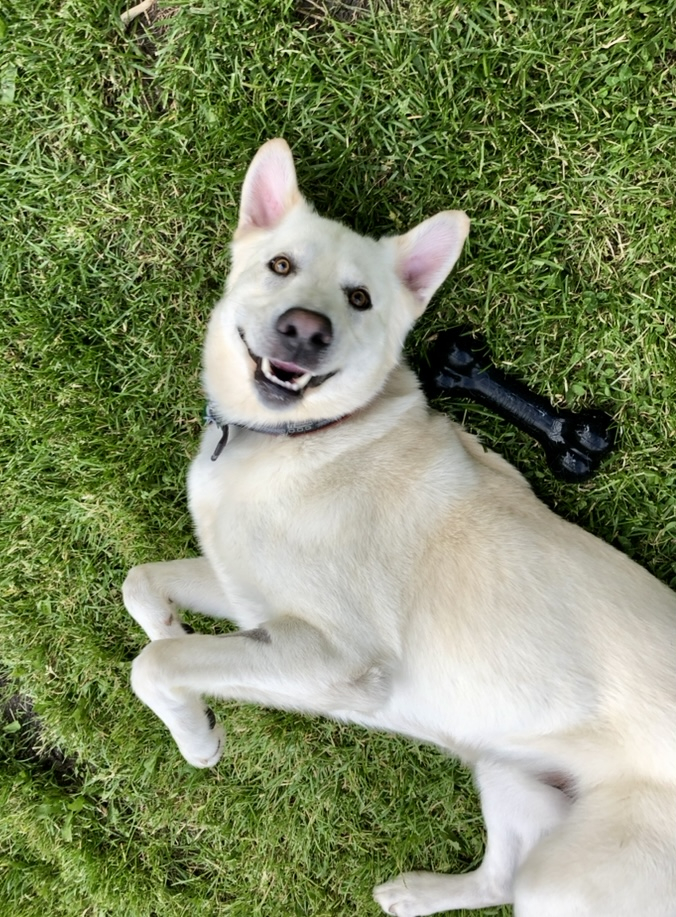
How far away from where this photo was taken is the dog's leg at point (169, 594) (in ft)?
11.1

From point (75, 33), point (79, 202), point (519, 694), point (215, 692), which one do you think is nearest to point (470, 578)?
point (519, 694)

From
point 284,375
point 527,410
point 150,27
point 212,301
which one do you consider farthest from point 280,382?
point 150,27

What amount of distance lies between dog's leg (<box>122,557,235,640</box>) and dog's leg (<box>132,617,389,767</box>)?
457 millimetres

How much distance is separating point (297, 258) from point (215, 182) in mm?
1038

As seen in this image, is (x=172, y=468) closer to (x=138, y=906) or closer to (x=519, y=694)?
(x=519, y=694)

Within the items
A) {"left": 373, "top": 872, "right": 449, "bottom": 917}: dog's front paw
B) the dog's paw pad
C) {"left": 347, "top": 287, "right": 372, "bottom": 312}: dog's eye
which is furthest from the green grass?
{"left": 347, "top": 287, "right": 372, "bottom": 312}: dog's eye

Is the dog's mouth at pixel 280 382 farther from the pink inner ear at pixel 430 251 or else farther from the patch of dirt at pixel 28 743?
the patch of dirt at pixel 28 743

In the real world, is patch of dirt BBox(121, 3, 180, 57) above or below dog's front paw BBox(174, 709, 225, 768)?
above

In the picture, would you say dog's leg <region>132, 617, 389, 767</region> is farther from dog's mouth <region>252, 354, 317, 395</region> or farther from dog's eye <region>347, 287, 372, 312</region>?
dog's eye <region>347, 287, 372, 312</region>

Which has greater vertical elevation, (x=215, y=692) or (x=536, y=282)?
(x=536, y=282)

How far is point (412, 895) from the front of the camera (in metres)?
3.84

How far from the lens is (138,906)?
13.4ft

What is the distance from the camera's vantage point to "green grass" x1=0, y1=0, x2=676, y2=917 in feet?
11.8

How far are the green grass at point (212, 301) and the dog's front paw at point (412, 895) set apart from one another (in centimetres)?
13
